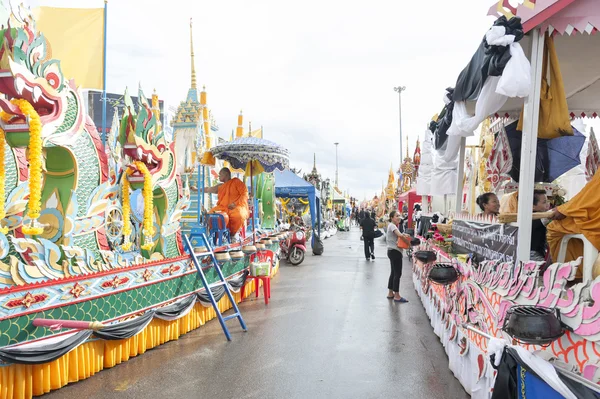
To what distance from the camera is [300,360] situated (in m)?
4.70

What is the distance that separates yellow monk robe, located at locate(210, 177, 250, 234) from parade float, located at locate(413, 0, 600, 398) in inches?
147

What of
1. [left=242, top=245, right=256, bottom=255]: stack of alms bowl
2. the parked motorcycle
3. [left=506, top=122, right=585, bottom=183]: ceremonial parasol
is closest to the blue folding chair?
[left=242, top=245, right=256, bottom=255]: stack of alms bowl

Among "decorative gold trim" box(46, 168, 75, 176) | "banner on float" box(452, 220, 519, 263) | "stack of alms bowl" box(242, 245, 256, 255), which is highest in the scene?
"decorative gold trim" box(46, 168, 75, 176)

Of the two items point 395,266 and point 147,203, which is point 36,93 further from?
point 395,266

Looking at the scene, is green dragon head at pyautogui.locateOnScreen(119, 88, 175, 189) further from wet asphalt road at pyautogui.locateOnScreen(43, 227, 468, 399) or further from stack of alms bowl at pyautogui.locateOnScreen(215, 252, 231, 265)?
wet asphalt road at pyautogui.locateOnScreen(43, 227, 468, 399)

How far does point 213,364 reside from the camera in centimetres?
457

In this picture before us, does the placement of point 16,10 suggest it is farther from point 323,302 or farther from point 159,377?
point 323,302

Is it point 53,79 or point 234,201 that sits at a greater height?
point 53,79

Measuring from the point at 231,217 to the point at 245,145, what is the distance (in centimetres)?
134

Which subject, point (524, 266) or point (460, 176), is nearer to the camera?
point (524, 266)

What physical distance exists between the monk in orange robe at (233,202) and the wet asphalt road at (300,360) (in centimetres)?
154

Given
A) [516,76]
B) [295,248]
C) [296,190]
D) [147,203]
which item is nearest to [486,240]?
[516,76]

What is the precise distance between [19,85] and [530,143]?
3.98 metres

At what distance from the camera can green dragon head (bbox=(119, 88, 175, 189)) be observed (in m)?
5.06
